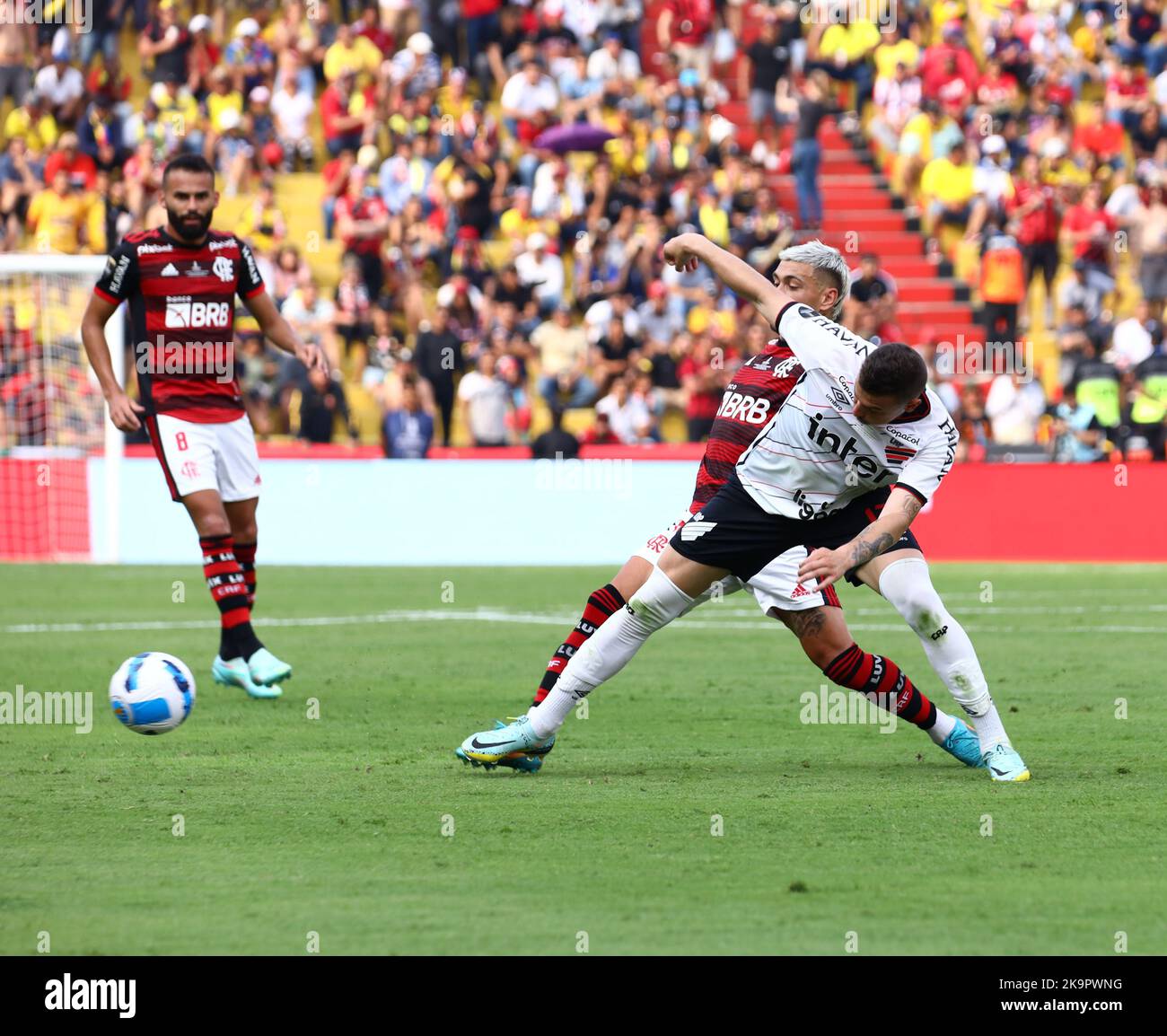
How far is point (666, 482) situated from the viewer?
21375 millimetres

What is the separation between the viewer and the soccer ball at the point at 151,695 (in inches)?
348

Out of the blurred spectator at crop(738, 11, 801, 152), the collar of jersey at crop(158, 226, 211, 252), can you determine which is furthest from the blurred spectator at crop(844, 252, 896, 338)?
the collar of jersey at crop(158, 226, 211, 252)

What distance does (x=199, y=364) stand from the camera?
11.1 m

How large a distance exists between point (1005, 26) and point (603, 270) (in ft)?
25.9

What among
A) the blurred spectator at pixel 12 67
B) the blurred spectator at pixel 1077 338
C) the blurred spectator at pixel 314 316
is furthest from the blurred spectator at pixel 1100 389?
the blurred spectator at pixel 12 67

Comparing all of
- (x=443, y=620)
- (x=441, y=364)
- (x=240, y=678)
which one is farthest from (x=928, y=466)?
(x=441, y=364)

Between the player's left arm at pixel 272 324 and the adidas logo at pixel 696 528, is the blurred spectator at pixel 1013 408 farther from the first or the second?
the adidas logo at pixel 696 528

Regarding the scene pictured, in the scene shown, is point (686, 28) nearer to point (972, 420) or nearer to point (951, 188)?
point (951, 188)

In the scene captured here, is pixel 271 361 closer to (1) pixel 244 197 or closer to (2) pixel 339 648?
(1) pixel 244 197

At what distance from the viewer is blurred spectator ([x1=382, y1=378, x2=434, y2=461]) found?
73.5 feet

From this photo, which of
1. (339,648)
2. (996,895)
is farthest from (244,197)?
(996,895)

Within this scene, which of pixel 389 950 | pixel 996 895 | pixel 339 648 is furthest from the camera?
pixel 339 648

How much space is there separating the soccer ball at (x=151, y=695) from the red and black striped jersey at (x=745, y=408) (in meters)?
2.36
